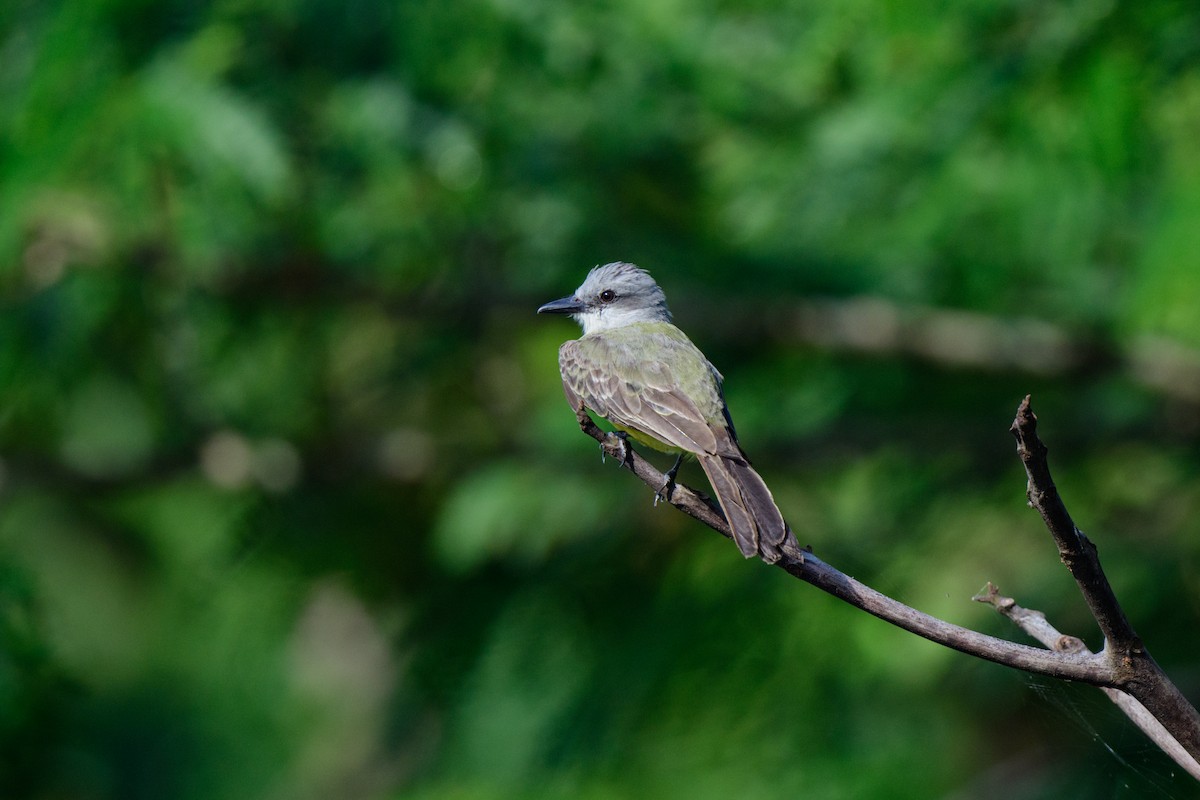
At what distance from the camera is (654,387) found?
9.30ft

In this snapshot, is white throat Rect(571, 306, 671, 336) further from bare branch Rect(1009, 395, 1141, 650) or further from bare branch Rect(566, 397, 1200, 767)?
bare branch Rect(1009, 395, 1141, 650)

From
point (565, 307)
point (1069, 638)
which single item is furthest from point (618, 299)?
point (1069, 638)

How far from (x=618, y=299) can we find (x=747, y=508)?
5.43 ft

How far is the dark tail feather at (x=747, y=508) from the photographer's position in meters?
1.85

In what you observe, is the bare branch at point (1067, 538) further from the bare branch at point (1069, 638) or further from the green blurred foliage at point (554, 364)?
the green blurred foliage at point (554, 364)

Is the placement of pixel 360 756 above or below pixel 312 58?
below

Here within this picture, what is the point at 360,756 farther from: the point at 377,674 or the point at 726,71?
the point at 726,71

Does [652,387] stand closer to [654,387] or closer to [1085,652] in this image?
[654,387]

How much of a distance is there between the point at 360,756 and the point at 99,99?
4241 mm

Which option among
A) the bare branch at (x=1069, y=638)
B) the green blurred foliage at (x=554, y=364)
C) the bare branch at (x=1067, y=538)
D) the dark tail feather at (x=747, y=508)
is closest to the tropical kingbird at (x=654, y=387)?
the dark tail feather at (x=747, y=508)

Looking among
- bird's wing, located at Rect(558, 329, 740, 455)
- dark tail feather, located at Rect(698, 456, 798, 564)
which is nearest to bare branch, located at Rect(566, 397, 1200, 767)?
dark tail feather, located at Rect(698, 456, 798, 564)

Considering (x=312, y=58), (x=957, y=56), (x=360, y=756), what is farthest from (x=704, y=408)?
(x=360, y=756)

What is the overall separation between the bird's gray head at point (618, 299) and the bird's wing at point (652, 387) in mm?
352

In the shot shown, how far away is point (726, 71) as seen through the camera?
4.57m
